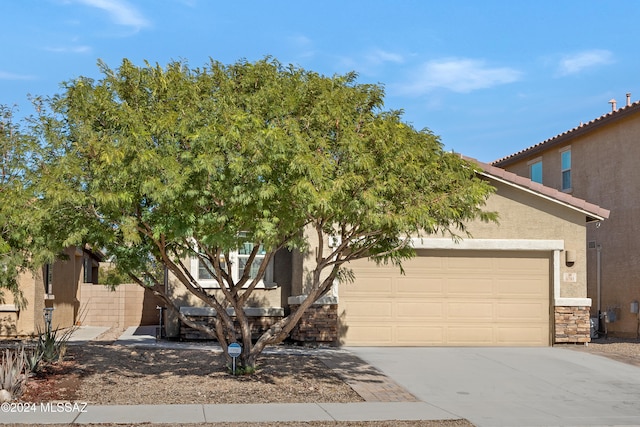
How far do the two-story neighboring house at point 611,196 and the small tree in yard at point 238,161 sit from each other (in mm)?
11897

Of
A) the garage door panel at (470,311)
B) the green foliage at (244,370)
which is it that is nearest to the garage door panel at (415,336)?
the garage door panel at (470,311)

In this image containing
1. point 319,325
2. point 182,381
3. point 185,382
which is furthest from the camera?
point 319,325

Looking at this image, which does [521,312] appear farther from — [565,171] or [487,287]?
[565,171]

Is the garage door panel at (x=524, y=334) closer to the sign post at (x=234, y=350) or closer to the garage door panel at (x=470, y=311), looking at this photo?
the garage door panel at (x=470, y=311)

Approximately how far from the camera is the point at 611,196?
77.2 ft

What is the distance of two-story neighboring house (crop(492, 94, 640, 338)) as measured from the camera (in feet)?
73.9

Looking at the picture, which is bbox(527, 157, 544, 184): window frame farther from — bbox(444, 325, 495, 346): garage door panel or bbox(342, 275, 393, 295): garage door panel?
bbox(342, 275, 393, 295): garage door panel

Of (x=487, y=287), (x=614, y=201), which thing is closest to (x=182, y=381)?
(x=487, y=287)

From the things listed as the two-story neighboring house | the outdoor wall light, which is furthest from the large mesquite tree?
the two-story neighboring house

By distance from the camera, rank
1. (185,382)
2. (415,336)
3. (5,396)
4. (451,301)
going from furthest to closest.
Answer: (451,301), (415,336), (185,382), (5,396)

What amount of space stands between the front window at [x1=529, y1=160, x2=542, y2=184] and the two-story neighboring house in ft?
4.78

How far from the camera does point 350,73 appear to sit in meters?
12.2

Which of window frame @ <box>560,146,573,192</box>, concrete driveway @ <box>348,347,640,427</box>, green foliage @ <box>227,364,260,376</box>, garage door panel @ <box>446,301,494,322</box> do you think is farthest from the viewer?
window frame @ <box>560,146,573,192</box>

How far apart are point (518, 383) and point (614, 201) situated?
11.7 meters
